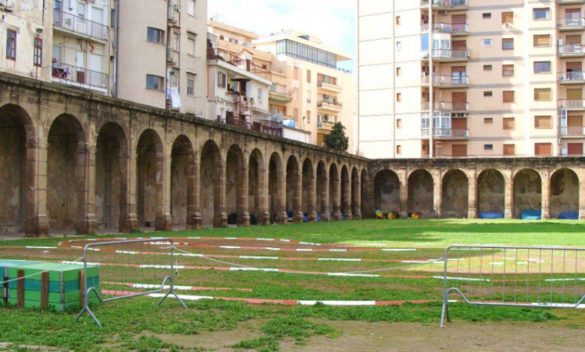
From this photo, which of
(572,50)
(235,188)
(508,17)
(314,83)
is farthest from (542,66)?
(235,188)

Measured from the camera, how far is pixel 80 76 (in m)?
43.9

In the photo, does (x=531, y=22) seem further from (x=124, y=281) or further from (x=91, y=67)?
(x=124, y=281)

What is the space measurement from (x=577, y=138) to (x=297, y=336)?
62045 millimetres

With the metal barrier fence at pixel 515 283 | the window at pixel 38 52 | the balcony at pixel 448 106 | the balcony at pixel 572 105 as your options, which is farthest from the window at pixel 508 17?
the metal barrier fence at pixel 515 283

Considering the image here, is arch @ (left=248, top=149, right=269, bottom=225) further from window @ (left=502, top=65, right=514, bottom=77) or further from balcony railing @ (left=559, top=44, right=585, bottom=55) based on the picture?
balcony railing @ (left=559, top=44, right=585, bottom=55)

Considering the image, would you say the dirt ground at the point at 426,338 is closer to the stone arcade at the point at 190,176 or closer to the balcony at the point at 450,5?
the stone arcade at the point at 190,176

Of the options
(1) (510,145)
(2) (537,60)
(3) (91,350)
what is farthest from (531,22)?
(3) (91,350)

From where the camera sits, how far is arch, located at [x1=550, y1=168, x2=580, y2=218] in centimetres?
6500

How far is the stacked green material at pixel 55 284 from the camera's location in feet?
35.3

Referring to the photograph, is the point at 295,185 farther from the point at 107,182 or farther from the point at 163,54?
the point at 107,182

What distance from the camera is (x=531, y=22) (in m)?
67.3

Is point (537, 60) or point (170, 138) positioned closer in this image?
point (170, 138)


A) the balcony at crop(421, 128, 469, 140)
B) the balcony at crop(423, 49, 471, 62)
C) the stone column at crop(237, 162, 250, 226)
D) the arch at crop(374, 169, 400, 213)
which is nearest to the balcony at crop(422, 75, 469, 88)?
the balcony at crop(423, 49, 471, 62)

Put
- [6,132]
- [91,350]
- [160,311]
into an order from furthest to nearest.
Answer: [6,132], [160,311], [91,350]
